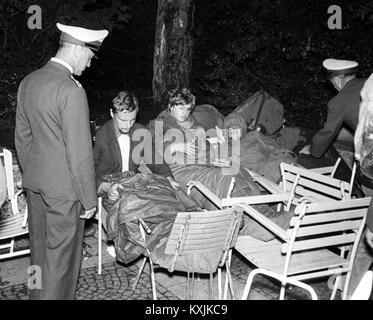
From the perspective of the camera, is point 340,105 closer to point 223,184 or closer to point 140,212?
point 223,184

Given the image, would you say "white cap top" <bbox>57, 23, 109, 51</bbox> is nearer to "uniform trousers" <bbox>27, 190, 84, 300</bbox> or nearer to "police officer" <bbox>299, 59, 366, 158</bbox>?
"uniform trousers" <bbox>27, 190, 84, 300</bbox>

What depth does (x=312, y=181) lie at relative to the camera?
427 centimetres

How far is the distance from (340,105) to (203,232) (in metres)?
2.03

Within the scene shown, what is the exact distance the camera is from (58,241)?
3.27 m

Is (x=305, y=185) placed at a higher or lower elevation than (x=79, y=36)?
lower

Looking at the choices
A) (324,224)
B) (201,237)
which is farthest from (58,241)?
(324,224)

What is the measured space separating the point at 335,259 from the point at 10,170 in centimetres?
286

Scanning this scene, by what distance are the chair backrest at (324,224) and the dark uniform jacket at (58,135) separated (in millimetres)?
1372

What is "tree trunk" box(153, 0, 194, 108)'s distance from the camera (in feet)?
23.8

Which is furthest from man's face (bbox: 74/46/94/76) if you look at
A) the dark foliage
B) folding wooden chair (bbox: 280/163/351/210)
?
the dark foliage

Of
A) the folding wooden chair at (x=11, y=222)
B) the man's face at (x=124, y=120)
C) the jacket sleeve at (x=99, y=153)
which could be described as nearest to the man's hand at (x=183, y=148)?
the man's face at (x=124, y=120)
